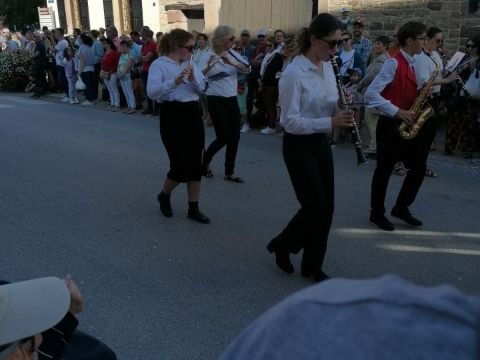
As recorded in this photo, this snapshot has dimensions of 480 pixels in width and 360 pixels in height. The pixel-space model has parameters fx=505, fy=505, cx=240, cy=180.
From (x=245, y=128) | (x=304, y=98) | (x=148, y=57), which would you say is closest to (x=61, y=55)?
(x=148, y=57)

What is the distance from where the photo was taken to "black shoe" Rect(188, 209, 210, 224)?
190 inches

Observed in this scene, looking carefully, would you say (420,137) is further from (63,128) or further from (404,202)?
(63,128)

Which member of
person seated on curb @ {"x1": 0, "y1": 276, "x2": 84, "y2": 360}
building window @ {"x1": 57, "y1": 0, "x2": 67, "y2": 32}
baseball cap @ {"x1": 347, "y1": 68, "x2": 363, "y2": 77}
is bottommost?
person seated on curb @ {"x1": 0, "y1": 276, "x2": 84, "y2": 360}

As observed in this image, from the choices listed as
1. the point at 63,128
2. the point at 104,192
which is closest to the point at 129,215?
the point at 104,192

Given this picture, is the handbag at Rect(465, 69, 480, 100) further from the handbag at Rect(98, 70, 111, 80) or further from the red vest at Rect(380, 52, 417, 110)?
the handbag at Rect(98, 70, 111, 80)

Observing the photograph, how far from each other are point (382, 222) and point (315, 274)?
49.9 inches

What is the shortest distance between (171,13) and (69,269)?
13.7 m

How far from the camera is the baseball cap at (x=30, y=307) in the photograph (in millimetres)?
1406

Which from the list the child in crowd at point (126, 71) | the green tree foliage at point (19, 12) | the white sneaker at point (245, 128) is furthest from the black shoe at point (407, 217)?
the green tree foliage at point (19, 12)

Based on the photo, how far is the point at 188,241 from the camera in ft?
14.4

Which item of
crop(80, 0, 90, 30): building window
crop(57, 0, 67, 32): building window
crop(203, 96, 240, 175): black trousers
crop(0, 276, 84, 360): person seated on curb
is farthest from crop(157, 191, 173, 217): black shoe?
crop(57, 0, 67, 32): building window

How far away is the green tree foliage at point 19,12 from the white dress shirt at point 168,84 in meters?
25.7

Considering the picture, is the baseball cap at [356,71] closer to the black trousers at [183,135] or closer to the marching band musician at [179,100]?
the marching band musician at [179,100]

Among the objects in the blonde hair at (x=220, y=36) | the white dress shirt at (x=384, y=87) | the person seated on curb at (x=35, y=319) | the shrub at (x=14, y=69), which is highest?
the blonde hair at (x=220, y=36)
